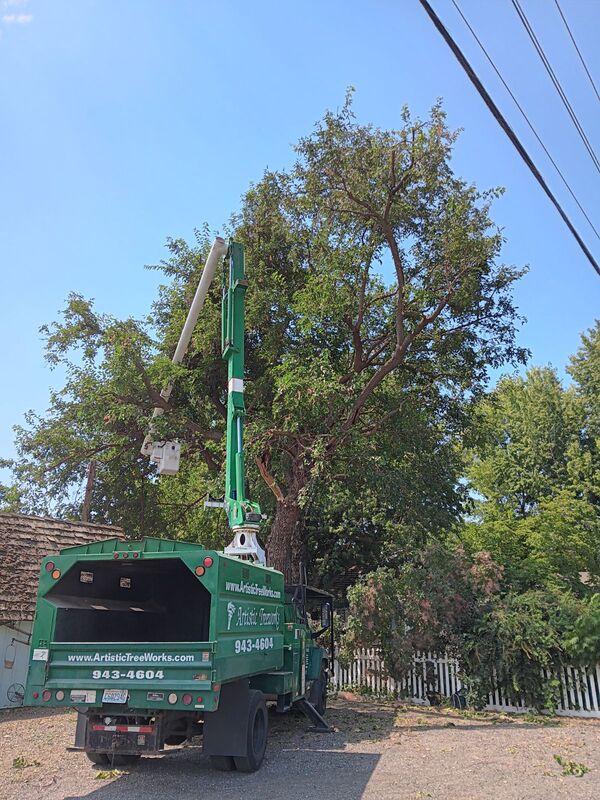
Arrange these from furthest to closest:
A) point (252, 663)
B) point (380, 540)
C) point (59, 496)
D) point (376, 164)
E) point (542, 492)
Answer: point (542, 492), point (380, 540), point (59, 496), point (376, 164), point (252, 663)

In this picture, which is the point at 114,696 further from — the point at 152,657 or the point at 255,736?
the point at 255,736

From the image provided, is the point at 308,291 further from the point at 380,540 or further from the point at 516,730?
the point at 380,540

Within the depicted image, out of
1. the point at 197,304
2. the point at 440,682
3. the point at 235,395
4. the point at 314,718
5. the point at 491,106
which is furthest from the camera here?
the point at 197,304

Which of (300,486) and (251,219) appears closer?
(300,486)

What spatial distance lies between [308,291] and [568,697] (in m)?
11.3

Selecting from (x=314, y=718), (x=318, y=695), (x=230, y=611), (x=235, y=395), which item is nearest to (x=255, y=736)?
(x=230, y=611)

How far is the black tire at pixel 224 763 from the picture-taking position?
805 cm

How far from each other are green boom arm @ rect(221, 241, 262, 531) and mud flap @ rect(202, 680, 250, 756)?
3.16 metres

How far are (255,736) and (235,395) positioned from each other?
6.48 m

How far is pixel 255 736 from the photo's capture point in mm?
8297

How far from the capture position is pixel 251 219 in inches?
767

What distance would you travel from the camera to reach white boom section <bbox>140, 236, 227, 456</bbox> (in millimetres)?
14627

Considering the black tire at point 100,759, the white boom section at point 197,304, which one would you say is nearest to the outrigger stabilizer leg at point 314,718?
the black tire at point 100,759

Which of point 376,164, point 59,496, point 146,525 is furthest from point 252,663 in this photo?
point 146,525
